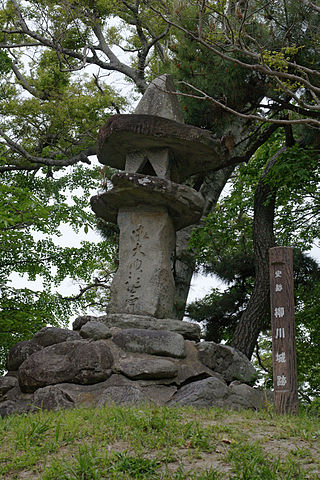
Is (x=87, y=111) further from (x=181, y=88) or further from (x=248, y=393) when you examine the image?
(x=248, y=393)

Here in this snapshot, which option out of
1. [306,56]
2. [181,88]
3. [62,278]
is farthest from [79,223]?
[306,56]

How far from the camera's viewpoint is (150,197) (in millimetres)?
7234

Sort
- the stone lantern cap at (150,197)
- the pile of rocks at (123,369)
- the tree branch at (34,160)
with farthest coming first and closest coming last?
the tree branch at (34,160), the stone lantern cap at (150,197), the pile of rocks at (123,369)

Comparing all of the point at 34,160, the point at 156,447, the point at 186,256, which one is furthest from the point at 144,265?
the point at 34,160

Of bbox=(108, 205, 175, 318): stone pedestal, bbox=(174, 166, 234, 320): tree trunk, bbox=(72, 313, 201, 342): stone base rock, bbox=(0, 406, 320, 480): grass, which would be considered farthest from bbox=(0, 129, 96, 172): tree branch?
bbox=(0, 406, 320, 480): grass

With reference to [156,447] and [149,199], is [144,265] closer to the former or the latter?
[149,199]

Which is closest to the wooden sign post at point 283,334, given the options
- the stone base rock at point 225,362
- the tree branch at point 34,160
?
the stone base rock at point 225,362

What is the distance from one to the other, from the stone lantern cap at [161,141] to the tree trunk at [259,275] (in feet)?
6.04

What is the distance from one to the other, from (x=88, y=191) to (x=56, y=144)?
58.7 inches

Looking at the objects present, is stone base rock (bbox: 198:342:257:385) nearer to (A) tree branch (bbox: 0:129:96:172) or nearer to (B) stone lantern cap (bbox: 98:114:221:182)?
(B) stone lantern cap (bbox: 98:114:221:182)

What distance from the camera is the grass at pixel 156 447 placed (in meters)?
3.28

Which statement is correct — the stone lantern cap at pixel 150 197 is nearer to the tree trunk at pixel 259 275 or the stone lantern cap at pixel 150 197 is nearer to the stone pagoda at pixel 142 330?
the stone pagoda at pixel 142 330

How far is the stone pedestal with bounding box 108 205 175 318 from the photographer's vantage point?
22.9 ft

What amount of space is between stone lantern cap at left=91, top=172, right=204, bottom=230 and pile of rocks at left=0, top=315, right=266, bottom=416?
166cm
